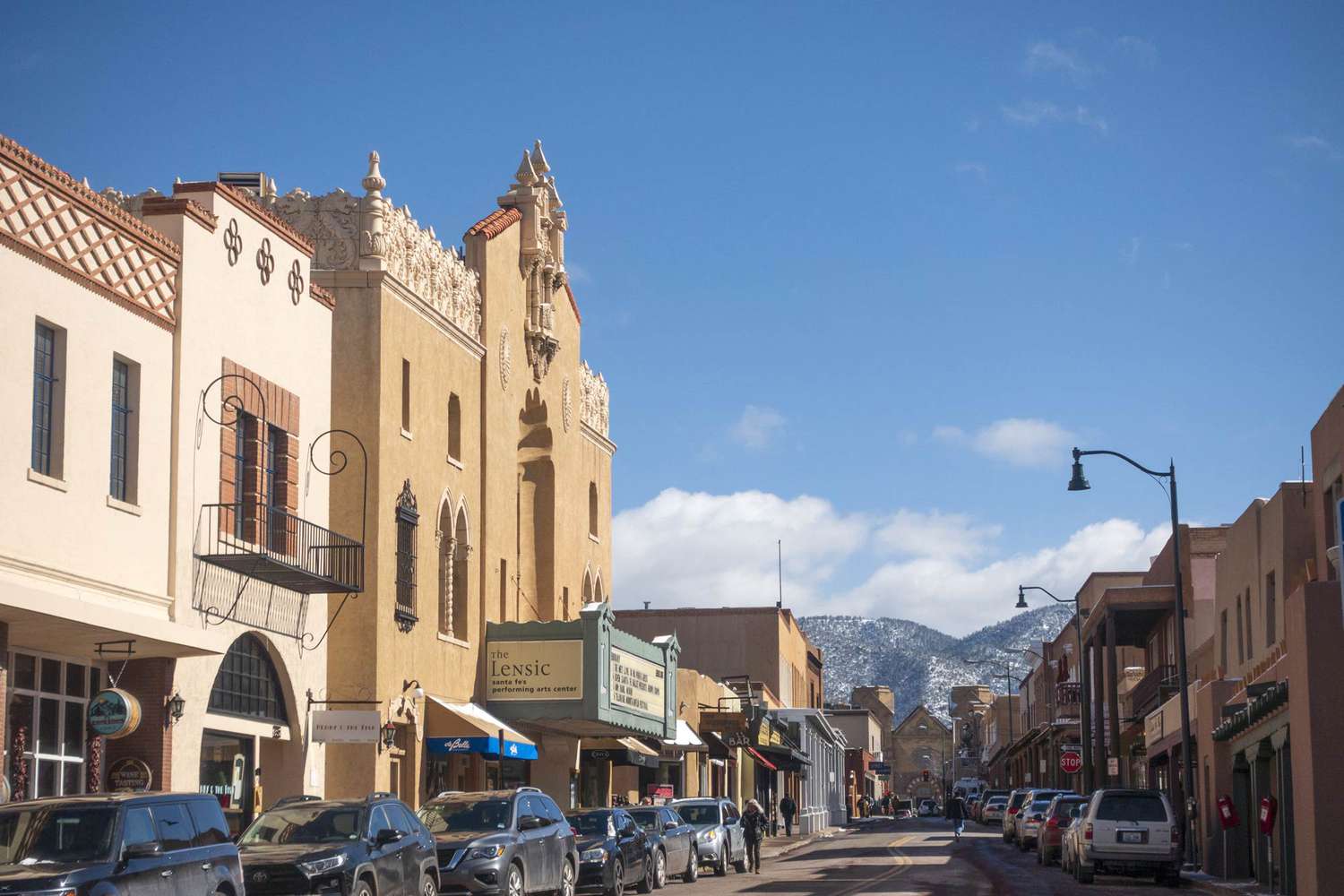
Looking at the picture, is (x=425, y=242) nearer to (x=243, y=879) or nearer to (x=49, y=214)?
(x=49, y=214)

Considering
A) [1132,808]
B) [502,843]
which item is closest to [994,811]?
[1132,808]

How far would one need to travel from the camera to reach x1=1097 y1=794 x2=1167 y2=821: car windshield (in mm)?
32094

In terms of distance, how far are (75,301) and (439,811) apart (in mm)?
8447

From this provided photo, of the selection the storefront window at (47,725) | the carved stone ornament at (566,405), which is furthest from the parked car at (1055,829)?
the storefront window at (47,725)

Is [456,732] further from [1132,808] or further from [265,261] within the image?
Answer: [1132,808]

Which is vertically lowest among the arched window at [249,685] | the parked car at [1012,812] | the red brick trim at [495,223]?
the parked car at [1012,812]

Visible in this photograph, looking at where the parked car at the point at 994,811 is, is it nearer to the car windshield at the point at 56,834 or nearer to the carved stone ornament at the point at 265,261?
the carved stone ornament at the point at 265,261

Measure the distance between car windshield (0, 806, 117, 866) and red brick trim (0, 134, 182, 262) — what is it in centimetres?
944

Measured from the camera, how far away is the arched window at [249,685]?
27.6 metres

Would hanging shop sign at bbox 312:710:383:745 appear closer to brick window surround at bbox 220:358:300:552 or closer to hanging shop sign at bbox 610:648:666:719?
brick window surround at bbox 220:358:300:552

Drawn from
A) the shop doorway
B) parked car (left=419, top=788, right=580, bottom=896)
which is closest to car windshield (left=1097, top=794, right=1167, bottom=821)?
parked car (left=419, top=788, right=580, bottom=896)

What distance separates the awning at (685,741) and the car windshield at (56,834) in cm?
3608

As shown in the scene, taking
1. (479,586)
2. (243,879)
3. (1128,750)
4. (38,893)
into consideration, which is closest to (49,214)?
(243,879)

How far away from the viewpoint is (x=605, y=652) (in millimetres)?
39531
